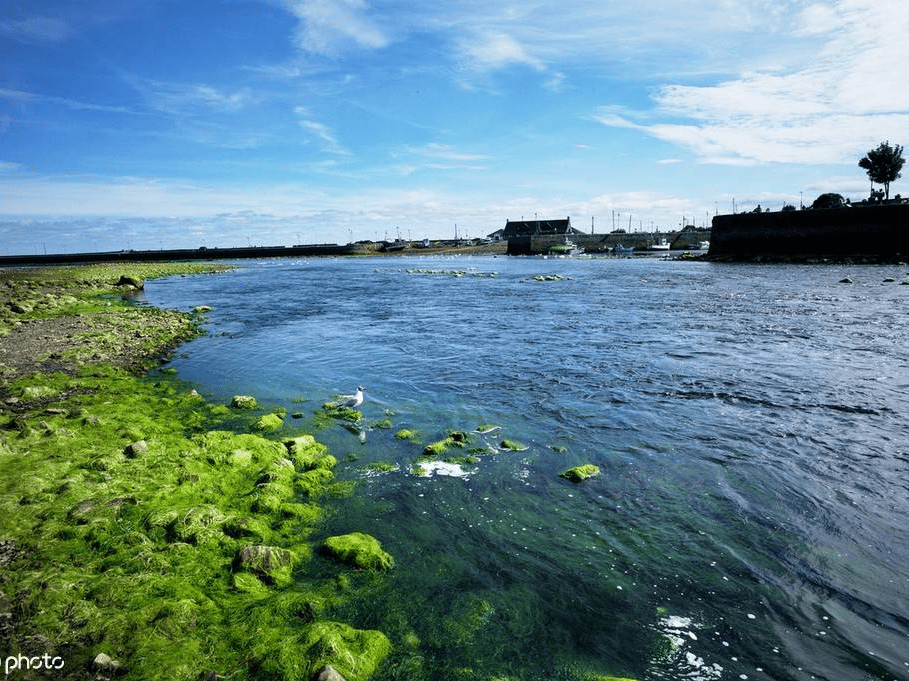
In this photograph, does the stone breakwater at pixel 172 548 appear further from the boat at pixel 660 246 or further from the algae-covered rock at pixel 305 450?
the boat at pixel 660 246

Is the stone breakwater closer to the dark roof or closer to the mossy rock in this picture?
the mossy rock

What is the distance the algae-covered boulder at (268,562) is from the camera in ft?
22.6

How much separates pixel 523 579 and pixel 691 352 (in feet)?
53.7

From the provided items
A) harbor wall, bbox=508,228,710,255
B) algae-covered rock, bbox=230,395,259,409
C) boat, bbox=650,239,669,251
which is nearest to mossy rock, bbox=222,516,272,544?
algae-covered rock, bbox=230,395,259,409

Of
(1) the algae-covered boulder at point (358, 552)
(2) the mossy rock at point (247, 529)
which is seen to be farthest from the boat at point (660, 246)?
(2) the mossy rock at point (247, 529)

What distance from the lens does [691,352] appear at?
20.3 m

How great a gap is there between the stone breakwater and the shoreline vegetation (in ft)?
0.07

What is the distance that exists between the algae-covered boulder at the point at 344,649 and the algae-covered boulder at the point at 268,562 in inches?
49.7

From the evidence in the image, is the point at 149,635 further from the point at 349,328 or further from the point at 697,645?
the point at 349,328

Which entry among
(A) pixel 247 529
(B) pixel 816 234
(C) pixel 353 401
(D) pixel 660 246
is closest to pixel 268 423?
(C) pixel 353 401

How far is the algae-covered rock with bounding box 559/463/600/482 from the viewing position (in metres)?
9.86

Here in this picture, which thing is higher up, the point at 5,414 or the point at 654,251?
the point at 654,251

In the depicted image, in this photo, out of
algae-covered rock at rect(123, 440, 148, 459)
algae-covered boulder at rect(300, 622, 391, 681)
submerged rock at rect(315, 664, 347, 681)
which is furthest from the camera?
algae-covered rock at rect(123, 440, 148, 459)

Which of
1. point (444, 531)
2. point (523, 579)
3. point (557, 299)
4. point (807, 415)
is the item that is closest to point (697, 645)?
point (523, 579)
